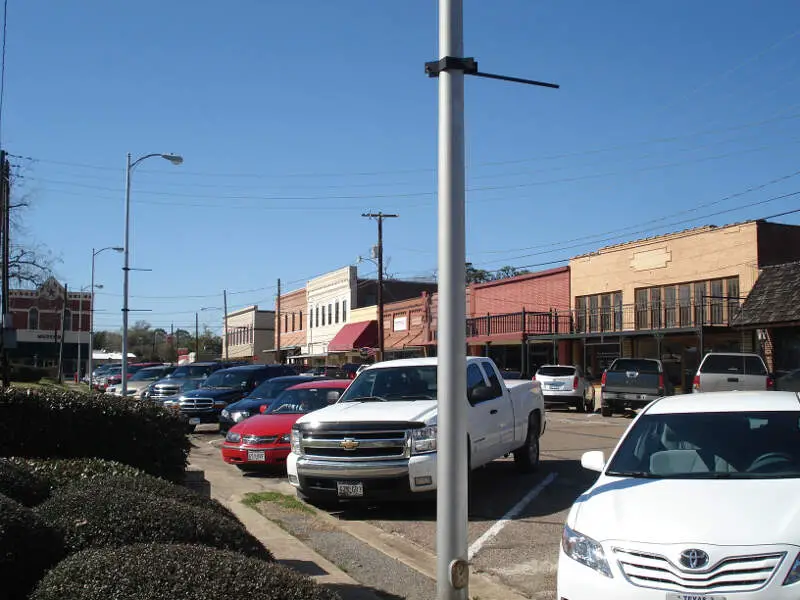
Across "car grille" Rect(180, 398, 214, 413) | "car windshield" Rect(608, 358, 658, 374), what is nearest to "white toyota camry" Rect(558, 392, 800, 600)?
"car grille" Rect(180, 398, 214, 413)

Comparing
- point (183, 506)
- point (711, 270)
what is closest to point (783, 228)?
point (711, 270)

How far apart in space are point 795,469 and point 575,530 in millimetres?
1726

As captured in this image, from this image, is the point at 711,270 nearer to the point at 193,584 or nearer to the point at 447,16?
the point at 447,16

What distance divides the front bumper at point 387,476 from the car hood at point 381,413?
1.52 ft

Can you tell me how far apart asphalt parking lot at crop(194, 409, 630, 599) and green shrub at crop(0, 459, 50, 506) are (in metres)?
3.79

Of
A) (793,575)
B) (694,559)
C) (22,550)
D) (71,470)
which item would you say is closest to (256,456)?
(71,470)

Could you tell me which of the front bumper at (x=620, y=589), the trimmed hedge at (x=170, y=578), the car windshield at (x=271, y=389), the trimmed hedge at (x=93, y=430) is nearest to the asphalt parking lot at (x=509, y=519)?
the front bumper at (x=620, y=589)

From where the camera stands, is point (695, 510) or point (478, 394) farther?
point (478, 394)

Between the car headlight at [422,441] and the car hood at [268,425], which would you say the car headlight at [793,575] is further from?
the car hood at [268,425]

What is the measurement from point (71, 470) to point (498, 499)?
19.4ft

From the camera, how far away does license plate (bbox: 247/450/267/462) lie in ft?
43.5

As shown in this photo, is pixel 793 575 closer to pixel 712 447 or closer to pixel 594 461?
pixel 712 447

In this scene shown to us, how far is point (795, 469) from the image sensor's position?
5645 millimetres

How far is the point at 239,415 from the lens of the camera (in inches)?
694
